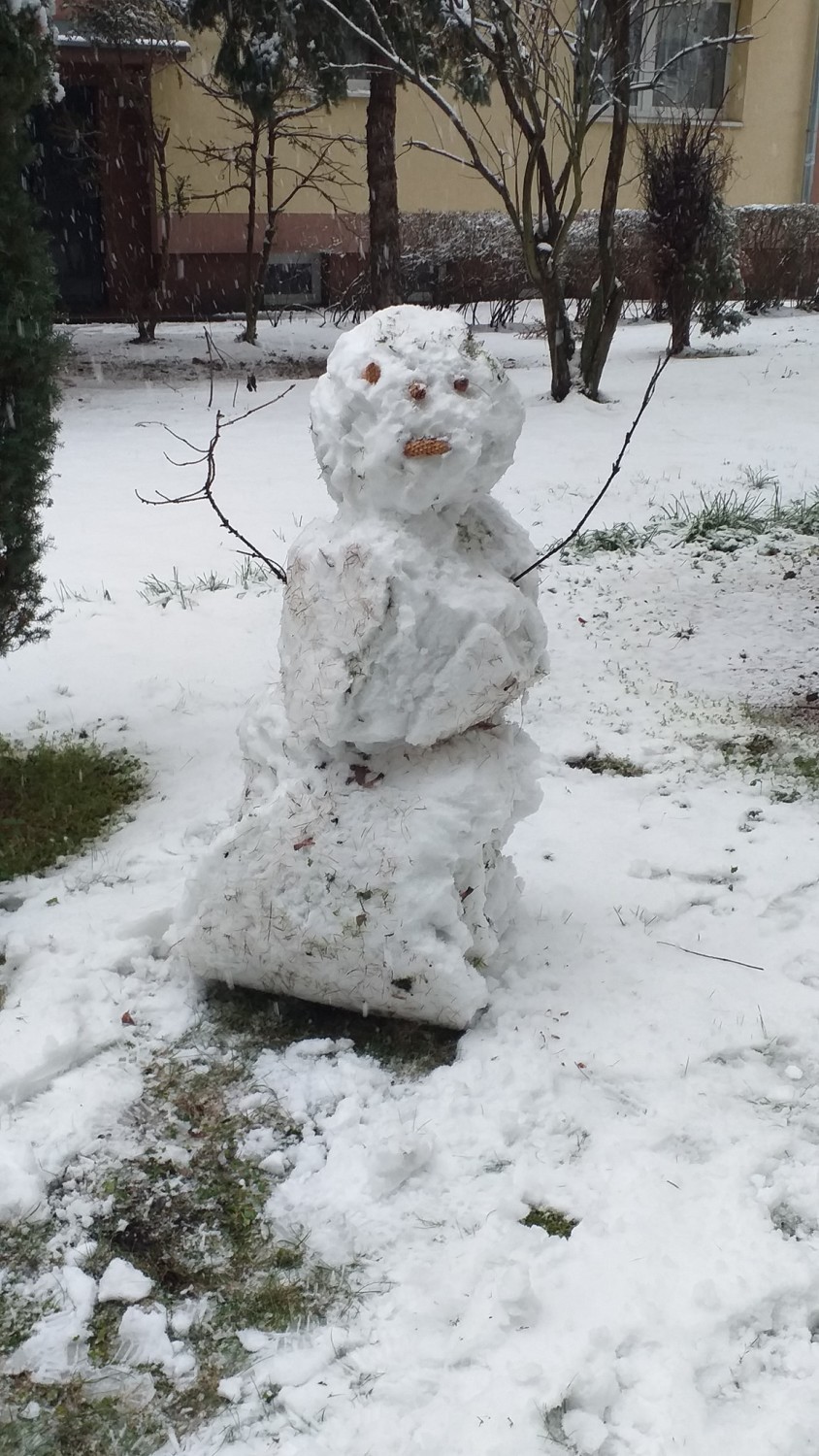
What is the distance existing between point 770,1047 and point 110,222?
16414 millimetres

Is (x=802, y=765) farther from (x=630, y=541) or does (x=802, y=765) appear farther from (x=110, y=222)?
(x=110, y=222)

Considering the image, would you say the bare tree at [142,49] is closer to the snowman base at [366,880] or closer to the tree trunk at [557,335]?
the tree trunk at [557,335]

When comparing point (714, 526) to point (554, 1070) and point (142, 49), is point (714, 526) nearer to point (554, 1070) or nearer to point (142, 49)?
point (554, 1070)

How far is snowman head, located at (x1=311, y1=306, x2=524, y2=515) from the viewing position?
268cm

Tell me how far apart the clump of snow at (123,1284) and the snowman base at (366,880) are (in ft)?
2.74

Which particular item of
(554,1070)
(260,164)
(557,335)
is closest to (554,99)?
(557,335)

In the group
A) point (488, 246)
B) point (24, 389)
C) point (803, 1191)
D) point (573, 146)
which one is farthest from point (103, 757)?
point (488, 246)

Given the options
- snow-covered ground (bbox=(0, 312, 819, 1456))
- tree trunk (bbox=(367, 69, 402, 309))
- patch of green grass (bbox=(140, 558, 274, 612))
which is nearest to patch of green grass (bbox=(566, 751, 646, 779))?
snow-covered ground (bbox=(0, 312, 819, 1456))

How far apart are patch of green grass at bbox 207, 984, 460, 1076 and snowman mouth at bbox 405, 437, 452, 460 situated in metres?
1.45

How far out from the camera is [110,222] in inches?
638

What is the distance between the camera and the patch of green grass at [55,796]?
394 centimetres

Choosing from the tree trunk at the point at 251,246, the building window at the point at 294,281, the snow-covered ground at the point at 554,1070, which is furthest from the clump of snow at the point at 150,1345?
the building window at the point at 294,281

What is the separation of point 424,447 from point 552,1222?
5.77ft

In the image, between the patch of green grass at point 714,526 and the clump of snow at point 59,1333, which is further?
the patch of green grass at point 714,526
